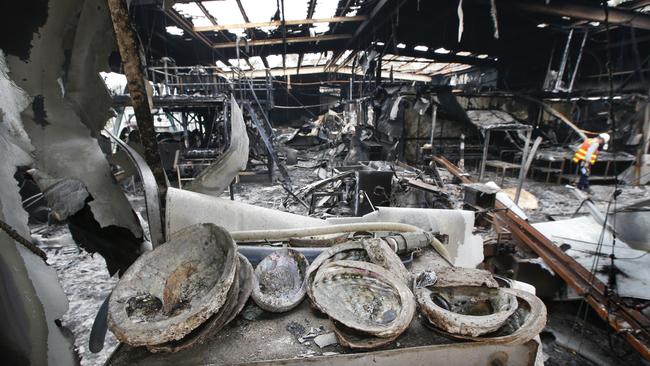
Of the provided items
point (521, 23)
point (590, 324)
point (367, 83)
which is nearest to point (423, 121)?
point (367, 83)

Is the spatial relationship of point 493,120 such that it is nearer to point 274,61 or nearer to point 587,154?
point 587,154

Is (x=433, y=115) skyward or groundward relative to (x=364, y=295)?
skyward

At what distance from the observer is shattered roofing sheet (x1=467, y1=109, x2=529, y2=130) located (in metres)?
9.42

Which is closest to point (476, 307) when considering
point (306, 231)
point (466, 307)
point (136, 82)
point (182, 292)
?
point (466, 307)

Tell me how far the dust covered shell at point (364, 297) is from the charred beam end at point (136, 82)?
1.29 meters

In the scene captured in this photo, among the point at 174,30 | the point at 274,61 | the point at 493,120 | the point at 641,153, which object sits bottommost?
the point at 641,153

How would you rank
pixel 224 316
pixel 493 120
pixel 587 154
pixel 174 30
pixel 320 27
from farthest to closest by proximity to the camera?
1. pixel 493 120
2. pixel 320 27
3. pixel 174 30
4. pixel 587 154
5. pixel 224 316

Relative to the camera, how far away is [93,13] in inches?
65.8

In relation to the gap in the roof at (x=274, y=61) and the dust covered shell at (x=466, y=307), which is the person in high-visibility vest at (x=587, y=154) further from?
the gap in the roof at (x=274, y=61)

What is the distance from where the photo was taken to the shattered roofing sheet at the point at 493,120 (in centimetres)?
942

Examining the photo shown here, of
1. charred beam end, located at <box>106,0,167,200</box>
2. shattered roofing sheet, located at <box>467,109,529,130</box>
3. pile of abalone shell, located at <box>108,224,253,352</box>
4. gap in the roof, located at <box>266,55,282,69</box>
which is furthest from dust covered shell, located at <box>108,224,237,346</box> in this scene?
gap in the roof, located at <box>266,55,282,69</box>

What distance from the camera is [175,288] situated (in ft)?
4.41

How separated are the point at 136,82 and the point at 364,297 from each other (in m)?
1.74

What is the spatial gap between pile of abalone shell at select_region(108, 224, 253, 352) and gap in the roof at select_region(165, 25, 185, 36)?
9.53 m
